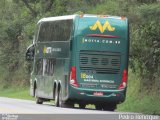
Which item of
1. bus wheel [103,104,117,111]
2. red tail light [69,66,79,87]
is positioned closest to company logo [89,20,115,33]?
red tail light [69,66,79,87]

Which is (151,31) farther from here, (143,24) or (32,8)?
(32,8)

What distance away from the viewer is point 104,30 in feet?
97.0

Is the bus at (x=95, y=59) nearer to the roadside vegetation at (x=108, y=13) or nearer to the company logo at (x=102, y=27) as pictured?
the company logo at (x=102, y=27)

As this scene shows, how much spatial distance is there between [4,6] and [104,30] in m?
39.4

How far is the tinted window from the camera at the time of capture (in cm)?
3033

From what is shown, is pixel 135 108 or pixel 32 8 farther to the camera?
pixel 32 8

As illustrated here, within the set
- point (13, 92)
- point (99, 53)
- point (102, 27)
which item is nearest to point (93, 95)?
point (99, 53)

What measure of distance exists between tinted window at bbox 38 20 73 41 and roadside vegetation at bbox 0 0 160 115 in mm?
3340

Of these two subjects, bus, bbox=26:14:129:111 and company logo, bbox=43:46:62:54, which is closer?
bus, bbox=26:14:129:111

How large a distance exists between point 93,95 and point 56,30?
4581 mm

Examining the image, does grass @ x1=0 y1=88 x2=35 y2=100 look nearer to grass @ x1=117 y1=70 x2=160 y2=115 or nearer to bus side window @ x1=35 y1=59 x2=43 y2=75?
grass @ x1=117 y1=70 x2=160 y2=115

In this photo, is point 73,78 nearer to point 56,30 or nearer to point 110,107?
point 110,107

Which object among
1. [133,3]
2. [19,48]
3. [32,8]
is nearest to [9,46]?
[19,48]

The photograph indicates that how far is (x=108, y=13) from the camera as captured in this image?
44906 mm
